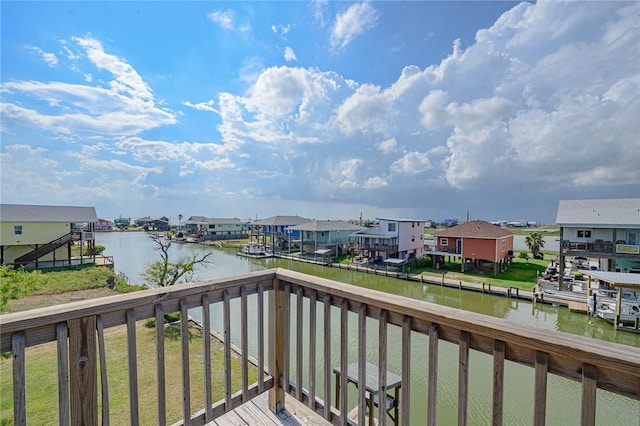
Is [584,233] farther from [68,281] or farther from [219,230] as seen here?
[219,230]

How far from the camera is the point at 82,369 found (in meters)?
1.21

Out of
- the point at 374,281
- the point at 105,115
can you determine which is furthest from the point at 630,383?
the point at 374,281

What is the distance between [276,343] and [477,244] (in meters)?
18.8

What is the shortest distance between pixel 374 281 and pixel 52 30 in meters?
15.9

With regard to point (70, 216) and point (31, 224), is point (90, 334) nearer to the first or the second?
point (31, 224)

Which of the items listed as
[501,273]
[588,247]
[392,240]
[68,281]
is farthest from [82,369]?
[392,240]

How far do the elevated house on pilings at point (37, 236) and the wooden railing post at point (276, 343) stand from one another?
804 inches

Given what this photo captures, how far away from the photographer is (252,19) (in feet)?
22.4

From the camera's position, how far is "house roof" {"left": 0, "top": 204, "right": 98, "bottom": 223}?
52.5ft

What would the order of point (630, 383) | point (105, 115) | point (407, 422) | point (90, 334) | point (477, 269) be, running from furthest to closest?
point (477, 269) → point (105, 115) → point (407, 422) → point (90, 334) → point (630, 383)

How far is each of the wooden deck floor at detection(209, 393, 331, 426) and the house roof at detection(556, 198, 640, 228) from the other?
695 inches

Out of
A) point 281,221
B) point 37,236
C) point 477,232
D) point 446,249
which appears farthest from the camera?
point 281,221

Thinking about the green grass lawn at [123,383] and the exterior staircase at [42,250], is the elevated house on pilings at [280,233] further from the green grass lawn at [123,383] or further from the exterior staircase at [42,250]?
the green grass lawn at [123,383]

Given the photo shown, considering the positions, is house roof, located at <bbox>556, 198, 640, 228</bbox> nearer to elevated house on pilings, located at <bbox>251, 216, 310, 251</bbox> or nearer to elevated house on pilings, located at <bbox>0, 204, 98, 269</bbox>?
elevated house on pilings, located at <bbox>251, 216, 310, 251</bbox>
